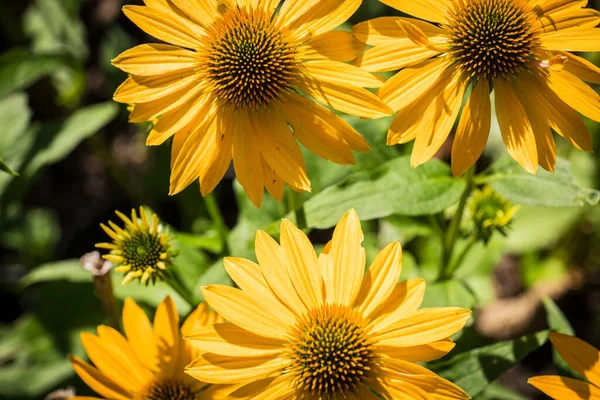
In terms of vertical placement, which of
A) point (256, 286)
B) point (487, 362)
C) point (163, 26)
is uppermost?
point (163, 26)

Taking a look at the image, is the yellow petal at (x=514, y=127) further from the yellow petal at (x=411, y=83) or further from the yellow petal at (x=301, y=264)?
the yellow petal at (x=301, y=264)

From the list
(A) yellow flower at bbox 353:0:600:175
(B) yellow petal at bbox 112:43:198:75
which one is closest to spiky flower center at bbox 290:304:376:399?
(A) yellow flower at bbox 353:0:600:175

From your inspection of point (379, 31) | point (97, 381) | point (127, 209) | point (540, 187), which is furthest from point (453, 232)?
point (127, 209)

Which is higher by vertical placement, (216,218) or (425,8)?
(425,8)

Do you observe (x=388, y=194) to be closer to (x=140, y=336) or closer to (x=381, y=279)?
(x=381, y=279)

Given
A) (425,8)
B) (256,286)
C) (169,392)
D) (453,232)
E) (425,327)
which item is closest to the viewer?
(425,327)

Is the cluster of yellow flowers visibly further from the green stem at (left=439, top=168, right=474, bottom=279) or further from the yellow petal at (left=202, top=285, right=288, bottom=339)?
the green stem at (left=439, top=168, right=474, bottom=279)

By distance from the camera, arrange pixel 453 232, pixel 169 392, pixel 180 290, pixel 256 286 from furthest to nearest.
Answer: pixel 453 232, pixel 180 290, pixel 169 392, pixel 256 286
